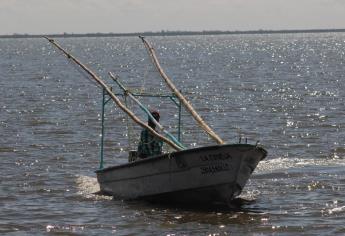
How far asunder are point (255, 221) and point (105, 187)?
4630 mm

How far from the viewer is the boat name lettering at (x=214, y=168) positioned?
22.2 meters

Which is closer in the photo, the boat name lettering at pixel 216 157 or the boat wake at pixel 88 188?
the boat name lettering at pixel 216 157

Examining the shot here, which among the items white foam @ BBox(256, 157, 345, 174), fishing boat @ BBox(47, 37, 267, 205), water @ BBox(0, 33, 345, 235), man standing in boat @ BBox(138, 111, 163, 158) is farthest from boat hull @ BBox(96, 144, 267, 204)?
white foam @ BBox(256, 157, 345, 174)

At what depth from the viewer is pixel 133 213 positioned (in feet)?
75.3

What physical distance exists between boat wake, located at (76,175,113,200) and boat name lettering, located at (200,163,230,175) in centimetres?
338

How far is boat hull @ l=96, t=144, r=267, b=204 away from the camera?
22.0 metres

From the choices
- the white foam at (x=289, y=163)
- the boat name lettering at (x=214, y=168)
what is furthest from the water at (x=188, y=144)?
the boat name lettering at (x=214, y=168)

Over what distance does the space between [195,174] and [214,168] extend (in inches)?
19.7

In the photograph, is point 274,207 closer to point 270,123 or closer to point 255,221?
point 255,221

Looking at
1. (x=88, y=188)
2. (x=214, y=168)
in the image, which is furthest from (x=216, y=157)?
(x=88, y=188)

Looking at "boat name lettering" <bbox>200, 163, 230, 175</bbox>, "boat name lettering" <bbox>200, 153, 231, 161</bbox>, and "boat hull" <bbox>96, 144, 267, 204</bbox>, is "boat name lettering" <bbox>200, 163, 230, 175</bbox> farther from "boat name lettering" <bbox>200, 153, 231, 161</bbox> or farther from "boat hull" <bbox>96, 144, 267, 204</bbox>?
"boat name lettering" <bbox>200, 153, 231, 161</bbox>

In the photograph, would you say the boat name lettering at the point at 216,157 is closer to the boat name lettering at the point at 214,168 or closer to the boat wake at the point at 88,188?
the boat name lettering at the point at 214,168

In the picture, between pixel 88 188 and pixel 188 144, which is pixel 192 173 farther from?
pixel 188 144

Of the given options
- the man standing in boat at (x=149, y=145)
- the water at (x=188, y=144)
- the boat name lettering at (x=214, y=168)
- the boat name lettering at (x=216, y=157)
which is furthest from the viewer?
the man standing in boat at (x=149, y=145)
